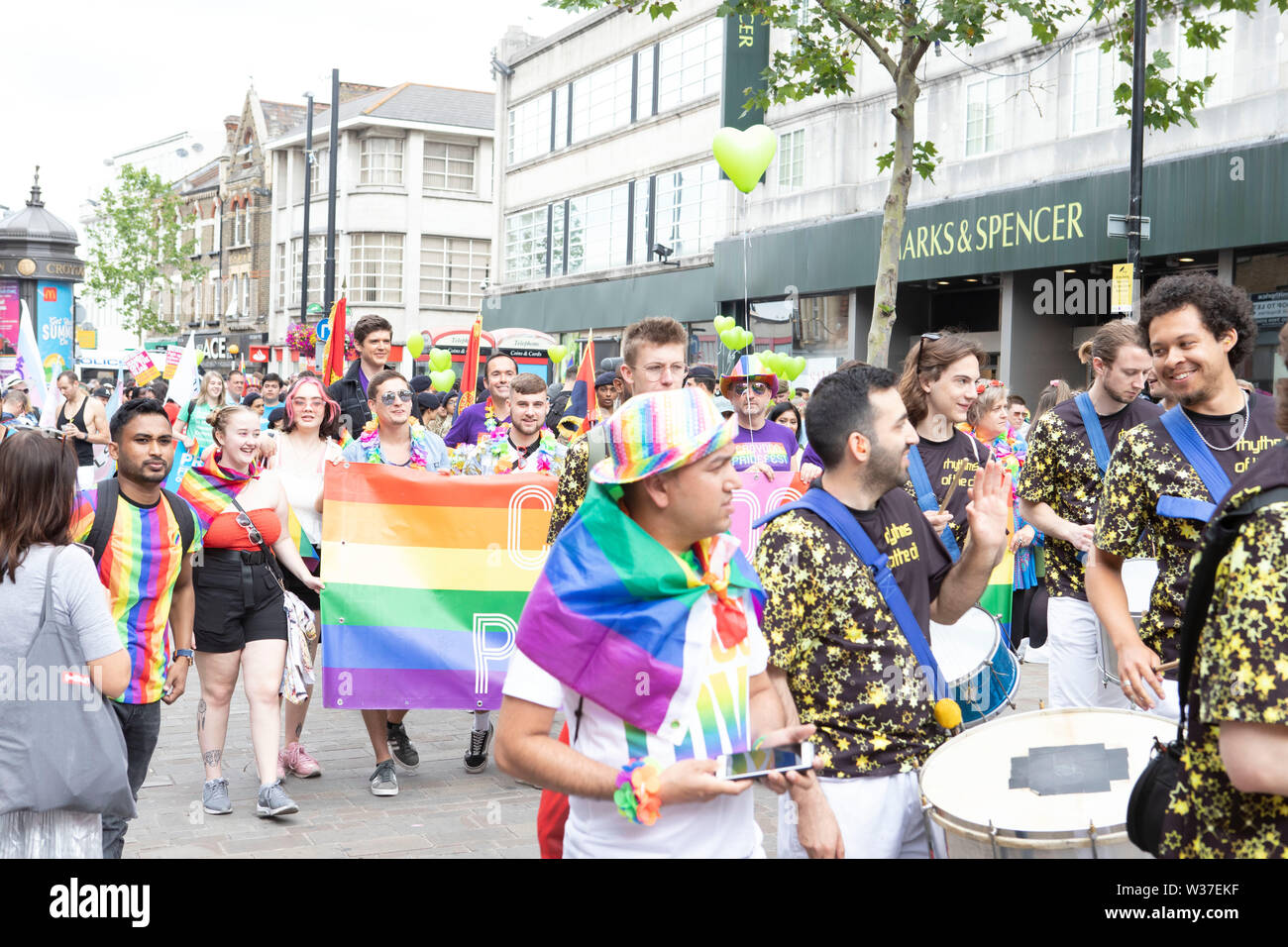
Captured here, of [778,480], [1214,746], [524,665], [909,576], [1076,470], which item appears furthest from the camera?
[778,480]

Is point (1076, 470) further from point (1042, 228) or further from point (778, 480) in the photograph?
point (1042, 228)

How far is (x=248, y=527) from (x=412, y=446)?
1247 millimetres

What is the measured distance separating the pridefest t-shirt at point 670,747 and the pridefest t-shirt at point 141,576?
8.68ft

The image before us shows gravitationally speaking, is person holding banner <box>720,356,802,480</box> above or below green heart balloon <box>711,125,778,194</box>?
below

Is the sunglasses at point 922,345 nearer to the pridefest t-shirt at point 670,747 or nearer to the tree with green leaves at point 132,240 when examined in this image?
the pridefest t-shirt at point 670,747

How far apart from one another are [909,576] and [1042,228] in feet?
62.9

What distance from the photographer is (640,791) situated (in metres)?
2.55

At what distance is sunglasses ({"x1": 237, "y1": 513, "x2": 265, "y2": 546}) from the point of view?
6578 mm

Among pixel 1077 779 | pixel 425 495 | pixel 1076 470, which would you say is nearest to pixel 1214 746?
pixel 1077 779

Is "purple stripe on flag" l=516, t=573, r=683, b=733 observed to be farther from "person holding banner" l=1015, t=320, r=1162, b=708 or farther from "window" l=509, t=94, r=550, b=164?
"window" l=509, t=94, r=550, b=164

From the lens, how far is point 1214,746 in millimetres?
2314

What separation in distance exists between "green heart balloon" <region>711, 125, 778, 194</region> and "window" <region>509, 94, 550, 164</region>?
32856 mm

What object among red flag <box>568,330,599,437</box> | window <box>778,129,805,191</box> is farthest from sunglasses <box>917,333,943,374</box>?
window <box>778,129,805,191</box>
